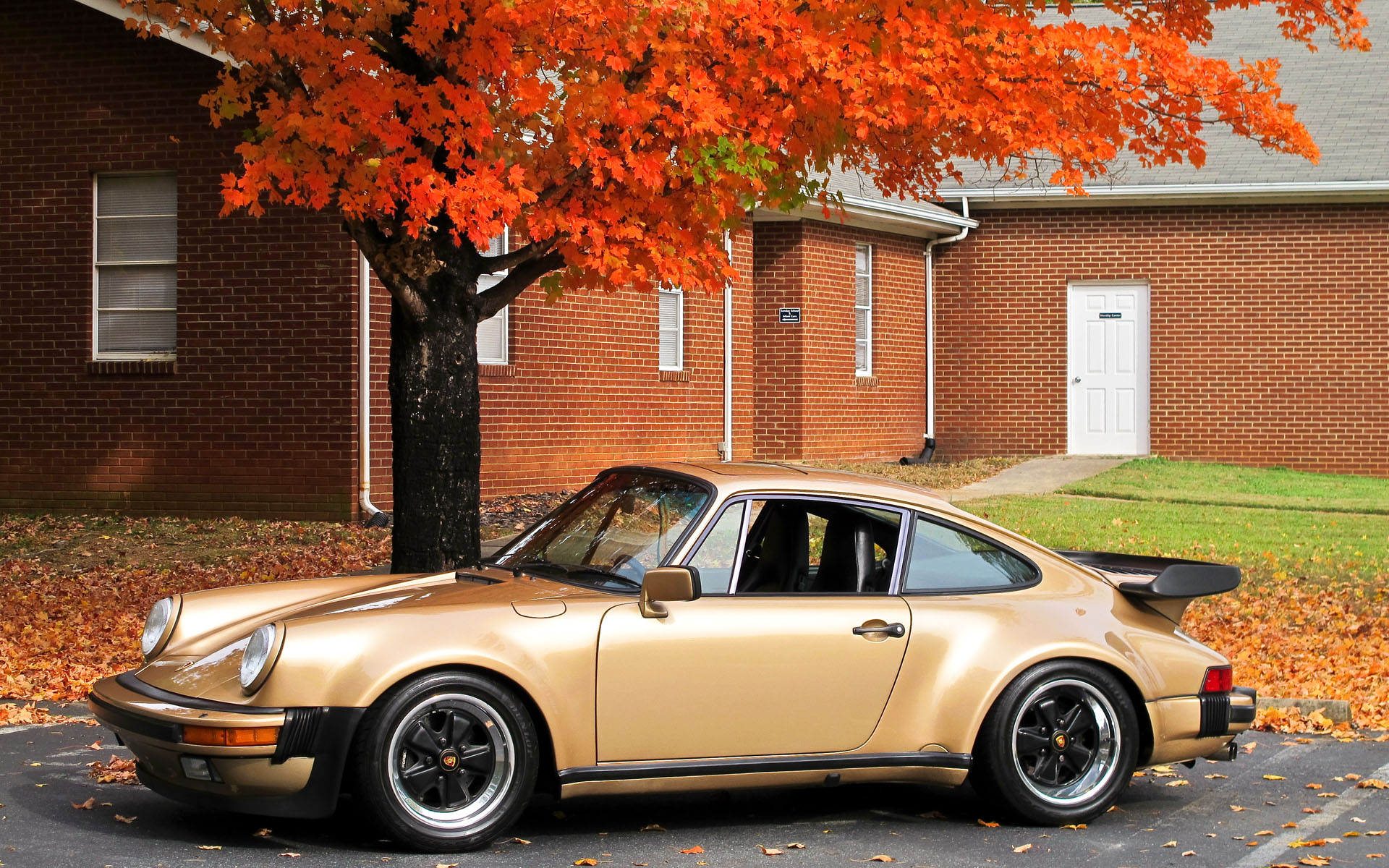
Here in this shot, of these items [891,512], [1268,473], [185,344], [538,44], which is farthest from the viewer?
[1268,473]

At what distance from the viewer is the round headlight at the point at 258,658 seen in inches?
196

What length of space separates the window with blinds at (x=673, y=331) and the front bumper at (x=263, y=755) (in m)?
13.8

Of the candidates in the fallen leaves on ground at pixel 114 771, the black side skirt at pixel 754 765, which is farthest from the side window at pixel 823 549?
the fallen leaves on ground at pixel 114 771

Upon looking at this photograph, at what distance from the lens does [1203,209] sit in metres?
21.8

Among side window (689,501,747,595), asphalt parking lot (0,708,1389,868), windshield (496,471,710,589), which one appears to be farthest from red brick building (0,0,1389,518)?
side window (689,501,747,595)

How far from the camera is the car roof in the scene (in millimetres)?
5777

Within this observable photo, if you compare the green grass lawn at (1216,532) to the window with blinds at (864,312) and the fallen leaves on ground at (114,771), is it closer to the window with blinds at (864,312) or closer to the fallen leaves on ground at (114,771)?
the window with blinds at (864,312)

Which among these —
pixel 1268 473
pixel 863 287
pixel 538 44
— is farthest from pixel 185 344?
pixel 1268 473

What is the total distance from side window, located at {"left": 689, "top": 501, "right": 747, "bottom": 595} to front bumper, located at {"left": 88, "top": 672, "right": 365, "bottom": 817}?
130 centimetres

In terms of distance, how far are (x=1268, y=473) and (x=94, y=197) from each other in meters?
14.8

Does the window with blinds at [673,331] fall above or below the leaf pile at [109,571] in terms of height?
above

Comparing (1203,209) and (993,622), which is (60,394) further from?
(1203,209)

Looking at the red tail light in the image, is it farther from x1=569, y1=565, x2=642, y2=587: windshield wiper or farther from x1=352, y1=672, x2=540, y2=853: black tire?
x1=352, y1=672, x2=540, y2=853: black tire

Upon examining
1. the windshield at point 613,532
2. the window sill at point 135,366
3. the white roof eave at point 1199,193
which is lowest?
the windshield at point 613,532
